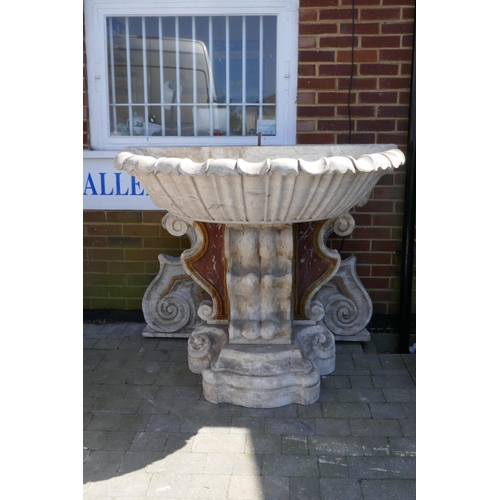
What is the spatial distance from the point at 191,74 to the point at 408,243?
5.92 feet

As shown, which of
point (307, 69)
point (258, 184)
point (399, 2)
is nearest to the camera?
point (258, 184)

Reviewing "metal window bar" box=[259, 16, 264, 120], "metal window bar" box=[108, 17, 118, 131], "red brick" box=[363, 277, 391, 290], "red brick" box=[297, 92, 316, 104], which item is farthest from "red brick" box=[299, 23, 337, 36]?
"red brick" box=[363, 277, 391, 290]

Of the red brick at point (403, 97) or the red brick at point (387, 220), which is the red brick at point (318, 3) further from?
the red brick at point (387, 220)

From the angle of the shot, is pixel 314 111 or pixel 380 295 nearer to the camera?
pixel 314 111

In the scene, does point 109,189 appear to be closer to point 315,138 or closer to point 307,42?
point 315,138

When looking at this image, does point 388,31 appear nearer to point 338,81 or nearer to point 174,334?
point 338,81

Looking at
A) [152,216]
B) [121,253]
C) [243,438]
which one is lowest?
[243,438]

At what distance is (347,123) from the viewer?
3447mm

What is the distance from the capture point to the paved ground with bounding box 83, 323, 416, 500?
6.83 feet

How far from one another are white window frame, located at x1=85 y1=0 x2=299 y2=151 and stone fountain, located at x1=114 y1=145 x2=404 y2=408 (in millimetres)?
476

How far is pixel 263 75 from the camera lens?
11.5 feet

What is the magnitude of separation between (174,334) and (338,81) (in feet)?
6.36

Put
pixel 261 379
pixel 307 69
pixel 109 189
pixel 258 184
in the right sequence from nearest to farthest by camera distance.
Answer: pixel 258 184
pixel 261 379
pixel 307 69
pixel 109 189

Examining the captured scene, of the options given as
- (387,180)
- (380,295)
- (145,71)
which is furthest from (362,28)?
(380,295)
